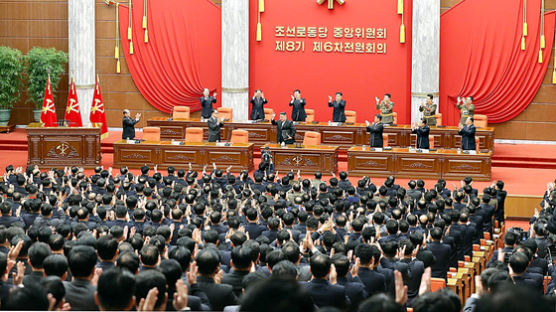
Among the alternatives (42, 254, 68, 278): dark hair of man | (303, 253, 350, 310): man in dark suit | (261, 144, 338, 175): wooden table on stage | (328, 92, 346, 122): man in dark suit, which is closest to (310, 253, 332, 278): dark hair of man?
(303, 253, 350, 310): man in dark suit

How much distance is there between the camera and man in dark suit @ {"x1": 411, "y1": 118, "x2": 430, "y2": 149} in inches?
615

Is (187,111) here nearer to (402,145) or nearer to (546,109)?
(402,145)

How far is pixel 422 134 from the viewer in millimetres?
15719

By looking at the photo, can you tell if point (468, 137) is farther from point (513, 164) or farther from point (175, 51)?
point (175, 51)

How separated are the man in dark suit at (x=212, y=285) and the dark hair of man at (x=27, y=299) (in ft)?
4.37

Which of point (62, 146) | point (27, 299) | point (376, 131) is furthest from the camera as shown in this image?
point (62, 146)

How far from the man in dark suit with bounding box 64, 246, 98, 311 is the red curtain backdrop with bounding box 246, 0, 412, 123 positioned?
50.4 ft

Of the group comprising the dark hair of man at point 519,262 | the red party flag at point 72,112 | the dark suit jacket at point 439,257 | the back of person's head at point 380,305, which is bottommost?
the dark suit jacket at point 439,257

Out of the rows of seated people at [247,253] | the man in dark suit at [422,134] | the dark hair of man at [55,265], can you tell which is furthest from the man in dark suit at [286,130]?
the dark hair of man at [55,265]

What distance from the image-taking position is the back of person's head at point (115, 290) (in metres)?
3.67

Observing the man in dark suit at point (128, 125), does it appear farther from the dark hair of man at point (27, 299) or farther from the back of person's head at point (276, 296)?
the back of person's head at point (276, 296)

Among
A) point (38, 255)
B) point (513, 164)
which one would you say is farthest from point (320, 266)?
point (513, 164)

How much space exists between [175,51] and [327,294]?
1574cm

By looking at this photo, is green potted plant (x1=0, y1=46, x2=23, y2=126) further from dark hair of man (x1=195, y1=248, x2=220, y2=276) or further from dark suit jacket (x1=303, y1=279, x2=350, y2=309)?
dark suit jacket (x1=303, y1=279, x2=350, y2=309)
